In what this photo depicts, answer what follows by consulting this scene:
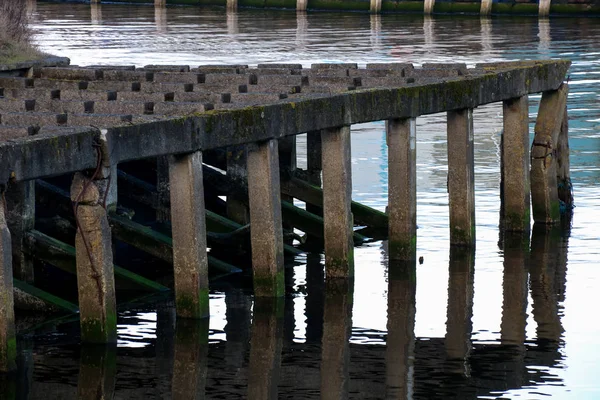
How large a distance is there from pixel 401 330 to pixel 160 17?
183 feet

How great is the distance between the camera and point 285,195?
22.4m

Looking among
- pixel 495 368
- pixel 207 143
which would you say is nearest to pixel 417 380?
pixel 495 368

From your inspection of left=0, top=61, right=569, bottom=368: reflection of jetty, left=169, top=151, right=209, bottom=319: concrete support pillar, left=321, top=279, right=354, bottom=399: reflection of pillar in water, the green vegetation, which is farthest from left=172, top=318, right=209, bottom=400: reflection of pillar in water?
the green vegetation

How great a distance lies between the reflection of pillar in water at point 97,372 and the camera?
47.8 ft

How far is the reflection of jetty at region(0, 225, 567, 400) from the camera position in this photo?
14.6 meters

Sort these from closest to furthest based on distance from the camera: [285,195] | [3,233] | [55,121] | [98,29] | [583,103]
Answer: [3,233]
[55,121]
[285,195]
[583,103]
[98,29]

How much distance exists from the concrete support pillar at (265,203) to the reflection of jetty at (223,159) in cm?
2

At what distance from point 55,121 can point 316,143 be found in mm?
7666

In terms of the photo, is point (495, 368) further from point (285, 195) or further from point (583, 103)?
point (583, 103)

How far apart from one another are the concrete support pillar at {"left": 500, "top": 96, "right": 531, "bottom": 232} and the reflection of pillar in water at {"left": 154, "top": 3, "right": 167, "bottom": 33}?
140 feet

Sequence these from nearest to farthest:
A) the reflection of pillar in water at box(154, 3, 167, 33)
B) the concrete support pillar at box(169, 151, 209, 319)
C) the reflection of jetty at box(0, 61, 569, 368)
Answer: the reflection of jetty at box(0, 61, 569, 368) < the concrete support pillar at box(169, 151, 209, 319) < the reflection of pillar in water at box(154, 3, 167, 33)

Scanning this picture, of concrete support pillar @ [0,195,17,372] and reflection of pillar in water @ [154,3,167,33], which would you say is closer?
concrete support pillar @ [0,195,17,372]

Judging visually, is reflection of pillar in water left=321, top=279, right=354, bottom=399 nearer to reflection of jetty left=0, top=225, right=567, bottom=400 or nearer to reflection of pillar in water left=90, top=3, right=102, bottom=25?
reflection of jetty left=0, top=225, right=567, bottom=400

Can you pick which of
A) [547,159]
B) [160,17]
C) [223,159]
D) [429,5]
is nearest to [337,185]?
[547,159]
